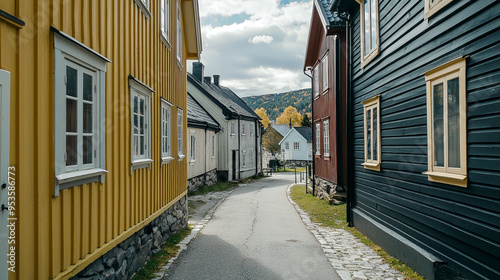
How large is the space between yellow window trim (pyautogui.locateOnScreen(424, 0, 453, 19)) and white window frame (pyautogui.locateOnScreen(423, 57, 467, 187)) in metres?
0.85

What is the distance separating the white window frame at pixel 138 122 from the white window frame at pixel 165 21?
70.5 inches

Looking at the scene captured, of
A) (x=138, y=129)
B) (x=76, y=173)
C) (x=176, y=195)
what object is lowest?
(x=176, y=195)

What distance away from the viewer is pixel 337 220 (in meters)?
11.2

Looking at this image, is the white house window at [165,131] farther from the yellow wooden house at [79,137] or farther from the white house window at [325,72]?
the white house window at [325,72]

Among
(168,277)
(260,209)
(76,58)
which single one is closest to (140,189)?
(168,277)

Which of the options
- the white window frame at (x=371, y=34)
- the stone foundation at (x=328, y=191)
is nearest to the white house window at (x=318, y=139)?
the stone foundation at (x=328, y=191)

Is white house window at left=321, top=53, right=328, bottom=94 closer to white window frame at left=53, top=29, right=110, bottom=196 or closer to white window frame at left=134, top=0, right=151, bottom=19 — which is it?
white window frame at left=134, top=0, right=151, bottom=19

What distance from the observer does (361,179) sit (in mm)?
9641

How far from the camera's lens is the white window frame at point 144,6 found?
6205 millimetres

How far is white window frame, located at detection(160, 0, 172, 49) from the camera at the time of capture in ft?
26.1

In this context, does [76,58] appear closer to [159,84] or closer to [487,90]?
[159,84]

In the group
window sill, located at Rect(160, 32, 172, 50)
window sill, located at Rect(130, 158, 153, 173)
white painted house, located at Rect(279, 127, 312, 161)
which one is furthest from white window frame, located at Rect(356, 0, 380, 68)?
white painted house, located at Rect(279, 127, 312, 161)

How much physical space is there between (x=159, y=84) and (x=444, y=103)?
5177mm

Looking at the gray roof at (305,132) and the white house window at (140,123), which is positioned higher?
the gray roof at (305,132)
